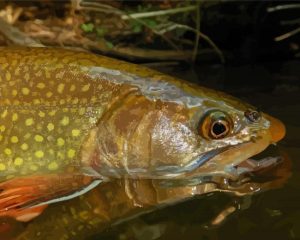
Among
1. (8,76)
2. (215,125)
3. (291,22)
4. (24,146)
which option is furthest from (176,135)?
(291,22)

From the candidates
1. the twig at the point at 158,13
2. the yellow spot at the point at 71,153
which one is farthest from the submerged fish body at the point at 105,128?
the twig at the point at 158,13

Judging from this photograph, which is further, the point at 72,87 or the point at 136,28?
the point at 136,28

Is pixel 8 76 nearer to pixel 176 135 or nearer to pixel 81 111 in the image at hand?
pixel 81 111

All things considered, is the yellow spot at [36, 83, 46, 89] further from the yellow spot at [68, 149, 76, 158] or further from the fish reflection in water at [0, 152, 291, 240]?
the fish reflection in water at [0, 152, 291, 240]

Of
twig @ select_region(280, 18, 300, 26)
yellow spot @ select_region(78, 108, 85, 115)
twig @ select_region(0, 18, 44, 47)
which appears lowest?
yellow spot @ select_region(78, 108, 85, 115)

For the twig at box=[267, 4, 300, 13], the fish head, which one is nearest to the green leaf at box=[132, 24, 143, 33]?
the twig at box=[267, 4, 300, 13]

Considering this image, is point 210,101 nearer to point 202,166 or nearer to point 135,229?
point 202,166

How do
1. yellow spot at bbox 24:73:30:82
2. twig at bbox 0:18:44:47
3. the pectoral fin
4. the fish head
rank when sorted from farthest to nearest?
twig at bbox 0:18:44:47 < yellow spot at bbox 24:73:30:82 < the fish head < the pectoral fin
